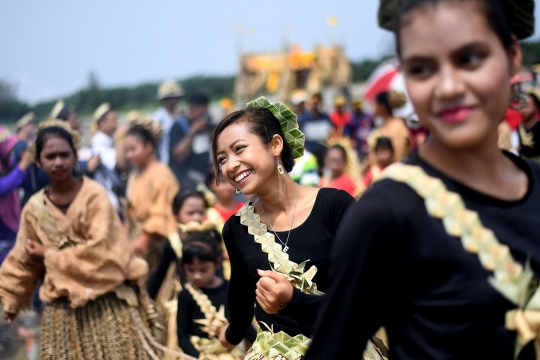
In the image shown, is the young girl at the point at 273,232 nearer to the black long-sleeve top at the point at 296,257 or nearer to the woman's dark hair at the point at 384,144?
the black long-sleeve top at the point at 296,257

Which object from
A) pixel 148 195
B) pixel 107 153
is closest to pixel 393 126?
pixel 148 195

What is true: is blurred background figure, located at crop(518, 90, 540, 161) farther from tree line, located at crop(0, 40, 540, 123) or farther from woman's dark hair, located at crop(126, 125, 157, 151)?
→ tree line, located at crop(0, 40, 540, 123)

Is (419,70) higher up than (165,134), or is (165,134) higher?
(419,70)

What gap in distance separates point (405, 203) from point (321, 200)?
179cm

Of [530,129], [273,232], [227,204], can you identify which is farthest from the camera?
[530,129]

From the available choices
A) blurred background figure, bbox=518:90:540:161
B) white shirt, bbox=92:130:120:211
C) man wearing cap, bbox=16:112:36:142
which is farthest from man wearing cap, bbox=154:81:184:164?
blurred background figure, bbox=518:90:540:161

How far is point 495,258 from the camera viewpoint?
1494 millimetres

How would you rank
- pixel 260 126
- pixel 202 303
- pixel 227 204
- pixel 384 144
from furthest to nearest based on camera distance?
pixel 384 144
pixel 227 204
pixel 202 303
pixel 260 126

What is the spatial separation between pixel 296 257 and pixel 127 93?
4449 cm

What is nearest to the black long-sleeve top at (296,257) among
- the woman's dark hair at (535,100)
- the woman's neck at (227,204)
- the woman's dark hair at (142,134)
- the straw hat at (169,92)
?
the woman's neck at (227,204)

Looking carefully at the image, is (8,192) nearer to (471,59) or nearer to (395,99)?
(395,99)

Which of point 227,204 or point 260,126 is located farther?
point 227,204

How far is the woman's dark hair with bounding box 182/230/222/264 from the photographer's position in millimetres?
5211

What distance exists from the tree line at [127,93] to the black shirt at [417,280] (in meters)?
19.9
